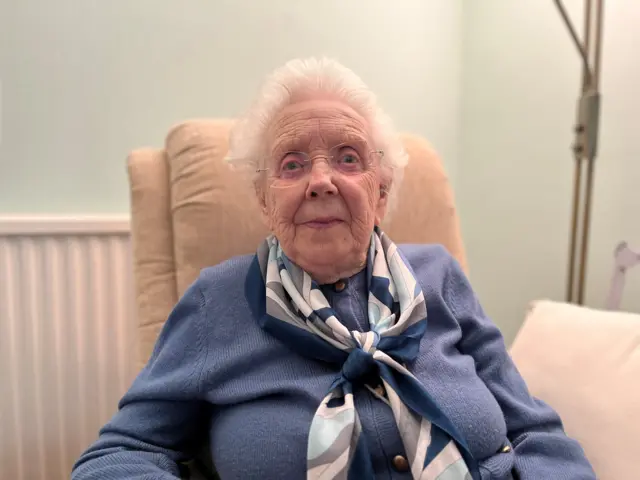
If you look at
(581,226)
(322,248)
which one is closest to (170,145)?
(322,248)

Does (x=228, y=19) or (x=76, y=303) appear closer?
(x=76, y=303)

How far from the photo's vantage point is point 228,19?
5.24ft

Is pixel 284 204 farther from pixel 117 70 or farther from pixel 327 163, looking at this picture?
pixel 117 70

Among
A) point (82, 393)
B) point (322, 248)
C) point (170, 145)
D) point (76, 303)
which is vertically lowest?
point (82, 393)

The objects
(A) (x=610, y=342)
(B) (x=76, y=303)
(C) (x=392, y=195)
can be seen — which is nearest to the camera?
(A) (x=610, y=342)

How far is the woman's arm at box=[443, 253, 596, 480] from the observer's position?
89 cm

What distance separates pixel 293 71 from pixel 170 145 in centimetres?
36

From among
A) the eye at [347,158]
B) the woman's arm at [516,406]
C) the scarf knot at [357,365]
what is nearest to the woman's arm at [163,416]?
the scarf knot at [357,365]

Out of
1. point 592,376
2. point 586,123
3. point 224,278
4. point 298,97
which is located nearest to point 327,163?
point 298,97

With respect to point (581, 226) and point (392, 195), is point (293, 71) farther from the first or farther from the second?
point (581, 226)

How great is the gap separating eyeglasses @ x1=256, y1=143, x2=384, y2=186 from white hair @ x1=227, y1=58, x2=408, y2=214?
7cm

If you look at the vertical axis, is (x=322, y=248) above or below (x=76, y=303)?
above

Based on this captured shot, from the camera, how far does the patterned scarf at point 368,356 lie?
80 cm

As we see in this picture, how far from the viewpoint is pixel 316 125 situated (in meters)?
0.96
